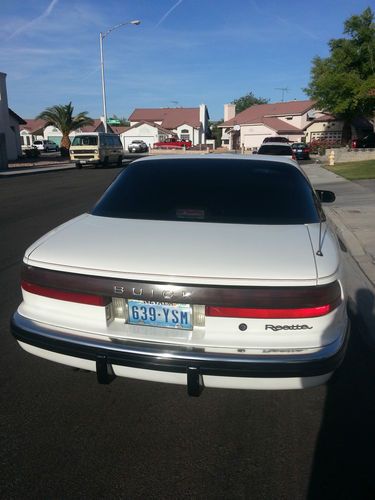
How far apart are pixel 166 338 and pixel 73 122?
154 feet

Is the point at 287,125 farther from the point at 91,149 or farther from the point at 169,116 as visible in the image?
the point at 91,149

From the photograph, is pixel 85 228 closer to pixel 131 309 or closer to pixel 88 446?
pixel 131 309

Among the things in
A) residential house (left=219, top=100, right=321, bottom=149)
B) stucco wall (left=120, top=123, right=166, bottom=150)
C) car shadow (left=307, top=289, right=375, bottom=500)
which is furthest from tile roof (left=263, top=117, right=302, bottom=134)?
car shadow (left=307, top=289, right=375, bottom=500)

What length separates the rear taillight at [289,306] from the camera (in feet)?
7.55

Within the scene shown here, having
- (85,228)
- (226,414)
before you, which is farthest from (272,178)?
(226,414)

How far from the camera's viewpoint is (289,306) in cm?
231

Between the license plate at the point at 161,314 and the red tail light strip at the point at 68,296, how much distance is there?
6.9 inches

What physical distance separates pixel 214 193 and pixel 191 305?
1.23 metres

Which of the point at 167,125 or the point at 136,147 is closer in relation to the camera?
the point at 136,147

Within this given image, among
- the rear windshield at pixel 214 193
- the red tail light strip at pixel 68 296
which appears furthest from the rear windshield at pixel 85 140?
the red tail light strip at pixel 68 296

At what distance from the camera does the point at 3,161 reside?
2795cm

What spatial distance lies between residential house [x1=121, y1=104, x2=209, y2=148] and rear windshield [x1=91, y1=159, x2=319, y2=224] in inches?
2646

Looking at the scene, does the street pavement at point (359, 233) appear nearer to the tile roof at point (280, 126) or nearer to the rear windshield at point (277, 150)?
the rear windshield at point (277, 150)

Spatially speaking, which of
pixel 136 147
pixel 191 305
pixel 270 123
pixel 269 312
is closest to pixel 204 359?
pixel 191 305
